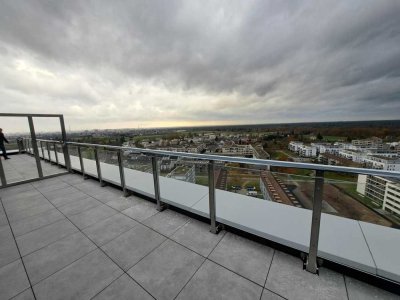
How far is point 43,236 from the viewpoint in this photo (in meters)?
2.25

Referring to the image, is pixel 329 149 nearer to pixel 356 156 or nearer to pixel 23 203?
pixel 356 156

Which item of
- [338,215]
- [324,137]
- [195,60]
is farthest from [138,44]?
[324,137]

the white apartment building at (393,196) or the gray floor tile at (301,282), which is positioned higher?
the white apartment building at (393,196)

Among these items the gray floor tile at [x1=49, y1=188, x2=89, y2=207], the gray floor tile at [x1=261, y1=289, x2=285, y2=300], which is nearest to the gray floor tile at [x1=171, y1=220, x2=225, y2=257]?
the gray floor tile at [x1=261, y1=289, x2=285, y2=300]

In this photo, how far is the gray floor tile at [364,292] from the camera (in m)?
1.24

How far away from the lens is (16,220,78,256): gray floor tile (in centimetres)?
204

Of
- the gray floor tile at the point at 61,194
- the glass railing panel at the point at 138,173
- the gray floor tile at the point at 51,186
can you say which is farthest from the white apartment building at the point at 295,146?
the gray floor tile at the point at 51,186

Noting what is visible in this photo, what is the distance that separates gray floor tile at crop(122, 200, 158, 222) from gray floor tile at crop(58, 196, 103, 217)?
87 centimetres

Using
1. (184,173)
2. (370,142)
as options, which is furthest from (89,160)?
(370,142)

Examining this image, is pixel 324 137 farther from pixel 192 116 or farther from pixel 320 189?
pixel 320 189

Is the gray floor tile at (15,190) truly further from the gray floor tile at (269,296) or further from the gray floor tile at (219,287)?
the gray floor tile at (269,296)

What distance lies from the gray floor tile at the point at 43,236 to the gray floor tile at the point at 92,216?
102 millimetres

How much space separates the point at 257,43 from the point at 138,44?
5063 mm

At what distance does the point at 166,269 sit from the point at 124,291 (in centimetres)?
41
